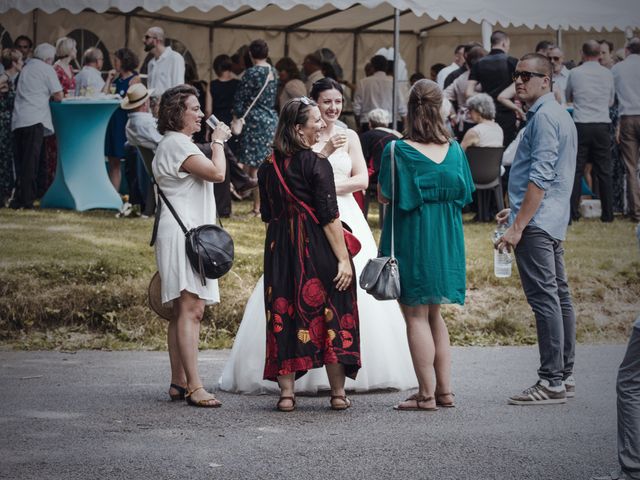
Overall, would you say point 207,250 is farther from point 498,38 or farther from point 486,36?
point 486,36

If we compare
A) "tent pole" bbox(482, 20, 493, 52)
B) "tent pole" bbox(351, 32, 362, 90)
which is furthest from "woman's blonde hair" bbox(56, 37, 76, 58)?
"tent pole" bbox(351, 32, 362, 90)

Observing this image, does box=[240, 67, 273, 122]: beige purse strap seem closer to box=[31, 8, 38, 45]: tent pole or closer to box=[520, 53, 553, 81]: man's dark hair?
box=[31, 8, 38, 45]: tent pole

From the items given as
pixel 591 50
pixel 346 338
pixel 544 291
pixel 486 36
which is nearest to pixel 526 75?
pixel 544 291

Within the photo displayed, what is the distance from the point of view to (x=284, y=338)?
7.04m

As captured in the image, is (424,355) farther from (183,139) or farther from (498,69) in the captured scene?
(498,69)

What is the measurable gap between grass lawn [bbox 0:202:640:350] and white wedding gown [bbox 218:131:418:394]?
2.07 meters

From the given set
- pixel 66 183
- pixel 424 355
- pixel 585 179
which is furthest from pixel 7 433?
pixel 585 179

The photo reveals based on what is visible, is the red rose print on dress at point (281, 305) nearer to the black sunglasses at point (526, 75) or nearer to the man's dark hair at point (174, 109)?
the man's dark hair at point (174, 109)

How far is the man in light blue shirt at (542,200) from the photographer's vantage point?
7062 millimetres

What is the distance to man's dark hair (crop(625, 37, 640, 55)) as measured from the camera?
1562cm

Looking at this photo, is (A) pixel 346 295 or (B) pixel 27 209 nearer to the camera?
(A) pixel 346 295

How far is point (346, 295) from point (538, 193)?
128 cm

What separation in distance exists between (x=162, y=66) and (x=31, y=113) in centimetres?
187

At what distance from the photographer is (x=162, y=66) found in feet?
48.7
